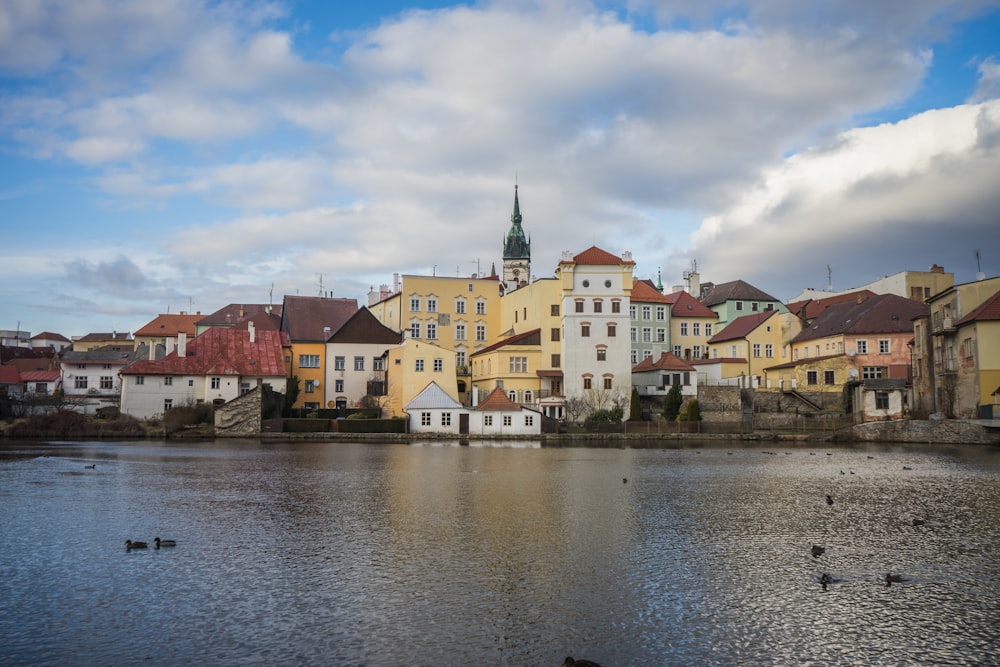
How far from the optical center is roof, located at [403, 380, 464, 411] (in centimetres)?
5950

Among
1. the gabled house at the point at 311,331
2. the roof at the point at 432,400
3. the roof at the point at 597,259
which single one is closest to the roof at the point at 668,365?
the roof at the point at 597,259

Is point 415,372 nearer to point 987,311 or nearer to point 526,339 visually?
point 526,339

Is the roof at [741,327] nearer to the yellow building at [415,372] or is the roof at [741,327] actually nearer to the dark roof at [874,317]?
the dark roof at [874,317]

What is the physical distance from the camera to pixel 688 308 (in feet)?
278

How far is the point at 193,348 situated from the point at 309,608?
189ft

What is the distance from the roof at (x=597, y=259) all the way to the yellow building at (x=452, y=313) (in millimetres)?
16181

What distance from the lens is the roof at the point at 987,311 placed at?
155ft

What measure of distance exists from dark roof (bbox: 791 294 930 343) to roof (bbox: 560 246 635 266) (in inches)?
719

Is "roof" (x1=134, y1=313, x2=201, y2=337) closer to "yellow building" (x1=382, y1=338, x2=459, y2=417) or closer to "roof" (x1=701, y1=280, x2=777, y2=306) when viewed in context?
"yellow building" (x1=382, y1=338, x2=459, y2=417)

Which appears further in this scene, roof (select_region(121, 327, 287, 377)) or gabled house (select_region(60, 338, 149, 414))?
gabled house (select_region(60, 338, 149, 414))

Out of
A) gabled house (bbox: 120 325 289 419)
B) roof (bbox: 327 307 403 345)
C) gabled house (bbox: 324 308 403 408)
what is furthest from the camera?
roof (bbox: 327 307 403 345)

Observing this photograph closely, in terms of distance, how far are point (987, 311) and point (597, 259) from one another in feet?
96.5

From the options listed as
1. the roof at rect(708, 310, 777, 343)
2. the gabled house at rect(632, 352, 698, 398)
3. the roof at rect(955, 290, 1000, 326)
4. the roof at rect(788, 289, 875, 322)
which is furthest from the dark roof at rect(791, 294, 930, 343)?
the roof at rect(955, 290, 1000, 326)

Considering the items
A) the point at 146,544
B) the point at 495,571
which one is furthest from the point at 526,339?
the point at 495,571
